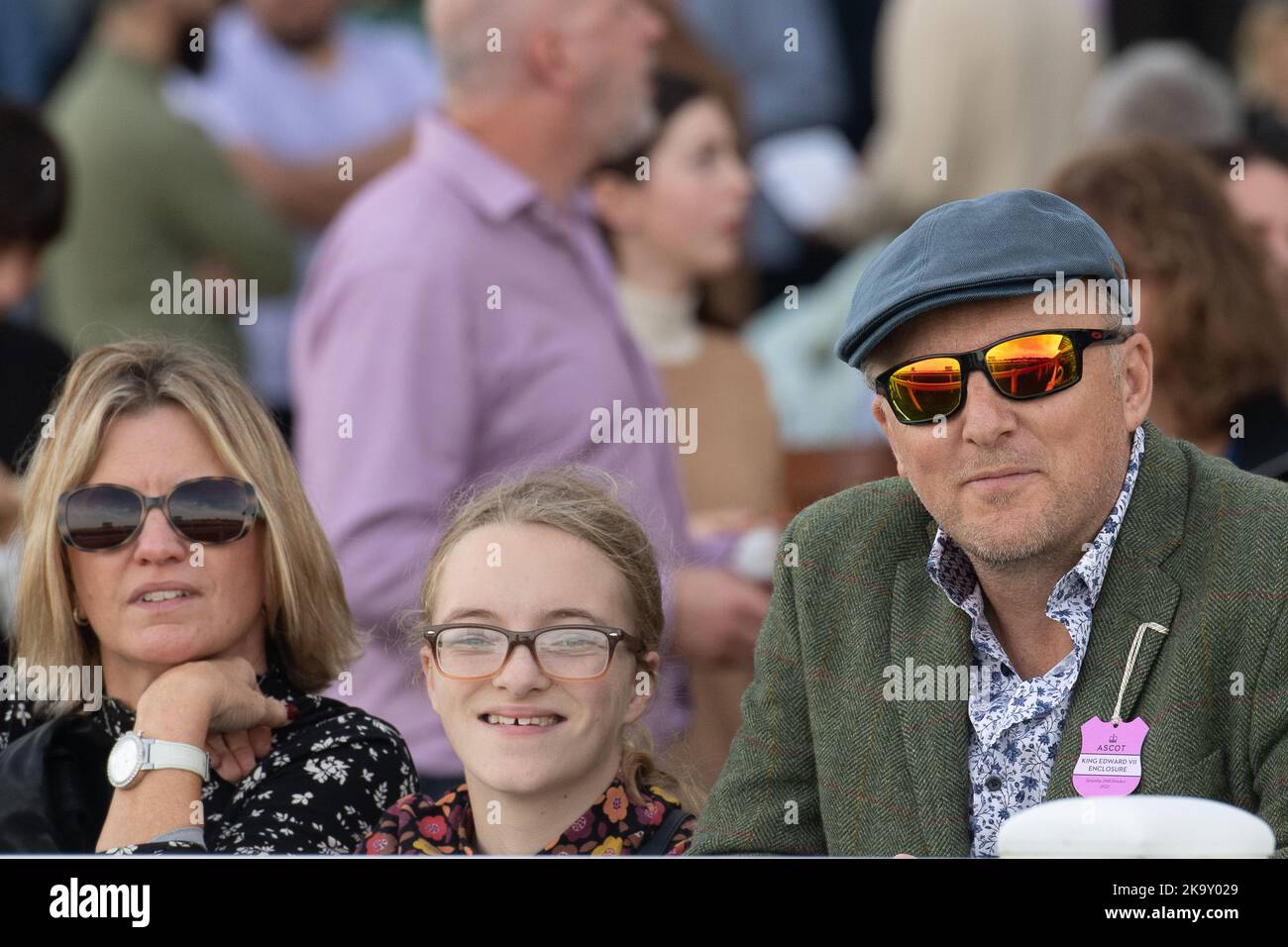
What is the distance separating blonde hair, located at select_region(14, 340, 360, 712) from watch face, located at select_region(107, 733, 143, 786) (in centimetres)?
23

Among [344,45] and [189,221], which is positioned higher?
[344,45]

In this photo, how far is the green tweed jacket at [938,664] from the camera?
2.39 meters

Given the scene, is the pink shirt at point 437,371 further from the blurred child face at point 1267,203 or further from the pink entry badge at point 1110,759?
the blurred child face at point 1267,203

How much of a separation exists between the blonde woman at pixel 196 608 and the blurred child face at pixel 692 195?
6.86 ft

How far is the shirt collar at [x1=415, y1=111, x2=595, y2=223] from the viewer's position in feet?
13.6

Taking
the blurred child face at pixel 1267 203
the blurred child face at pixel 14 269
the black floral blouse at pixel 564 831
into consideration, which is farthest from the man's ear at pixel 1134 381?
the blurred child face at pixel 14 269

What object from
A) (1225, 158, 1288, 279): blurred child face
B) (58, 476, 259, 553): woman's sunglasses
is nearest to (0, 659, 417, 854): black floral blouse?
(58, 476, 259, 553): woman's sunglasses

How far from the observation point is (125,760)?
2.73m

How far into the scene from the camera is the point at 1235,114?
18.0ft

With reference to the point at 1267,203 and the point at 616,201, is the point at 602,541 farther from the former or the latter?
the point at 1267,203

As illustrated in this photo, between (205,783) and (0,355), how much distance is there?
6.55 ft

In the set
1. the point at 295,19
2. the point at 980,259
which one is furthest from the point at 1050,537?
the point at 295,19

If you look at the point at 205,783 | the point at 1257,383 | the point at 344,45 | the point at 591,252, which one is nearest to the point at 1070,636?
the point at 205,783
